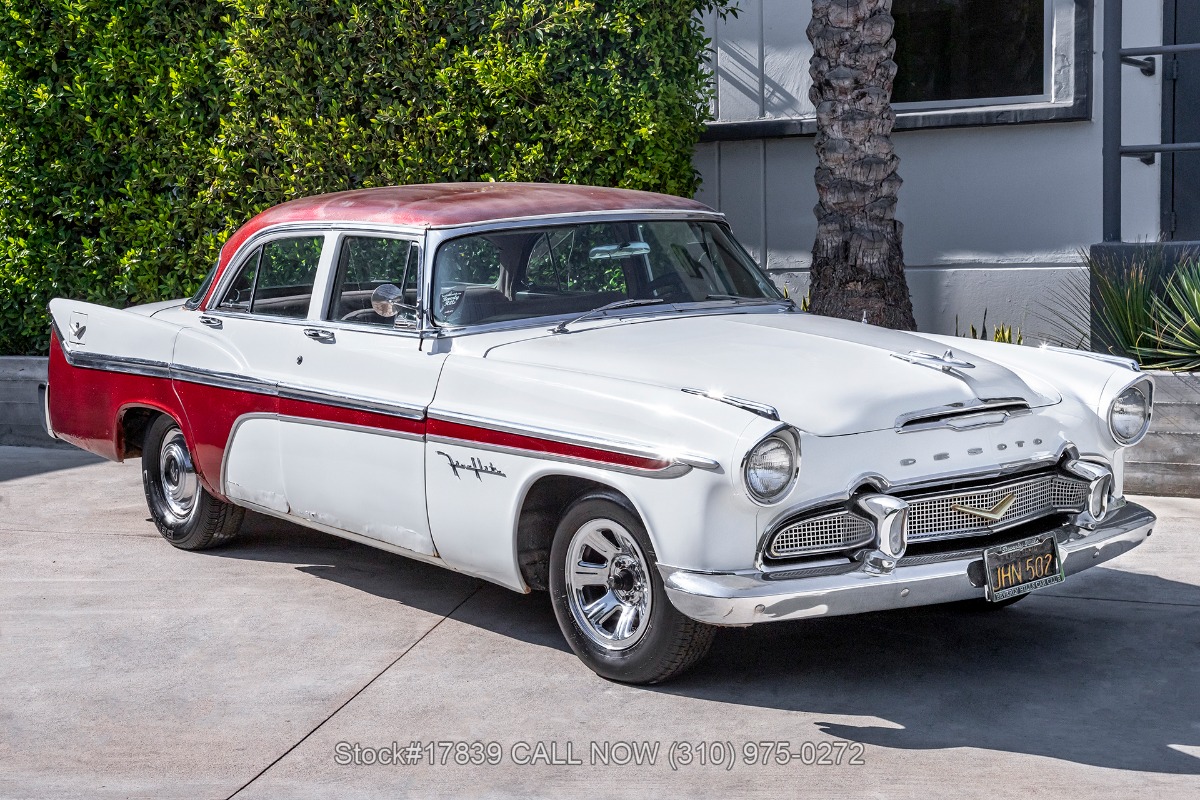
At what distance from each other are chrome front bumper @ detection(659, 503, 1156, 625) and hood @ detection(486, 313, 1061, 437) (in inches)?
18.2

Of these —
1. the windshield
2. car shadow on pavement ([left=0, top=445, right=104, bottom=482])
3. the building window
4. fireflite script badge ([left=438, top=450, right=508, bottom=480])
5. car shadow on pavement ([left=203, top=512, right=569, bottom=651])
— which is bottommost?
car shadow on pavement ([left=203, top=512, right=569, bottom=651])

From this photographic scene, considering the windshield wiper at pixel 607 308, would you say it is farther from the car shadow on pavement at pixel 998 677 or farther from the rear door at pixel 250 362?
the car shadow on pavement at pixel 998 677

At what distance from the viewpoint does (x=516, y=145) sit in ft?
30.1

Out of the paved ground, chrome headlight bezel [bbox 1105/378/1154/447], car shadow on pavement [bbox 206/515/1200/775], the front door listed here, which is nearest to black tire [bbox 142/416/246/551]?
the paved ground

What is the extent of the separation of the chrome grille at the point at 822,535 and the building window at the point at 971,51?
622 centimetres

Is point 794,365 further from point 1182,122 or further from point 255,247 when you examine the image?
point 1182,122

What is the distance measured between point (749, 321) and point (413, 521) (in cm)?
150

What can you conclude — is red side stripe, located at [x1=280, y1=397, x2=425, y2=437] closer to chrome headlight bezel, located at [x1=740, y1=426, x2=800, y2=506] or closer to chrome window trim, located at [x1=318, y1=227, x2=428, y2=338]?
chrome window trim, located at [x1=318, y1=227, x2=428, y2=338]

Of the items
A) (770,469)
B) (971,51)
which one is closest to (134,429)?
(770,469)

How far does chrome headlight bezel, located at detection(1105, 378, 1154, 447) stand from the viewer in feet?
17.1

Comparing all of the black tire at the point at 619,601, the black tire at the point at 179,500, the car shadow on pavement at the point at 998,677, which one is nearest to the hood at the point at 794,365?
the black tire at the point at 619,601

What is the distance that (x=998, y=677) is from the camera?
4.97 meters

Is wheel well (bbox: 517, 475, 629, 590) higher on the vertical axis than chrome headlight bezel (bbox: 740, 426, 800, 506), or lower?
lower

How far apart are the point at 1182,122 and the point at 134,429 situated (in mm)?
7319
